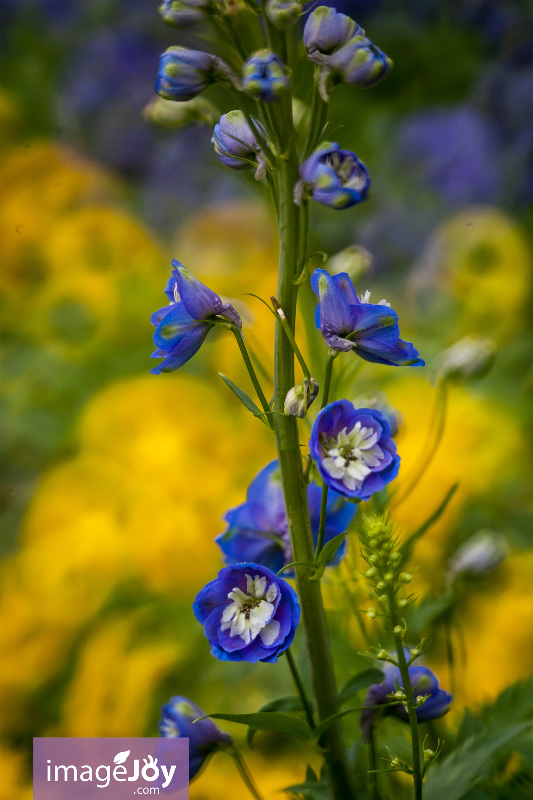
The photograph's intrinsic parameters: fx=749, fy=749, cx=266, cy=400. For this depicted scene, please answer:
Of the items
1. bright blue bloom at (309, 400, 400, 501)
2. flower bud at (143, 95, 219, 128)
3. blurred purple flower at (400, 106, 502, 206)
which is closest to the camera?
bright blue bloom at (309, 400, 400, 501)

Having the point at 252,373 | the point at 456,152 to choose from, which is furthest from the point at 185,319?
the point at 456,152

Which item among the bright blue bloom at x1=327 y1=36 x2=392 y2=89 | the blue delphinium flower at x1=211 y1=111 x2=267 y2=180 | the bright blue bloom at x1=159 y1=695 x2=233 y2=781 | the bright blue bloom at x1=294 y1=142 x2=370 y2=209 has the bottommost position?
the bright blue bloom at x1=159 y1=695 x2=233 y2=781

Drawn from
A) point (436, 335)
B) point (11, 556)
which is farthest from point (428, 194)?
point (11, 556)

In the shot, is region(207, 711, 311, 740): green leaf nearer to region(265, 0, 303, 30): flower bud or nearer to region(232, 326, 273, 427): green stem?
region(232, 326, 273, 427): green stem

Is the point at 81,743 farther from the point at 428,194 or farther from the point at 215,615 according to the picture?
the point at 428,194

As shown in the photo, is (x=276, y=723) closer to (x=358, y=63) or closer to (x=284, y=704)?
(x=284, y=704)

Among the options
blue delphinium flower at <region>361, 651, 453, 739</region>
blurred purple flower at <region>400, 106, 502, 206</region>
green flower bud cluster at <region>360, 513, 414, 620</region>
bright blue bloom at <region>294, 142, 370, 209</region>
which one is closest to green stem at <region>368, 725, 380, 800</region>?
blue delphinium flower at <region>361, 651, 453, 739</region>

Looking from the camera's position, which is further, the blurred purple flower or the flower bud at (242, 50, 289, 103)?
the blurred purple flower
